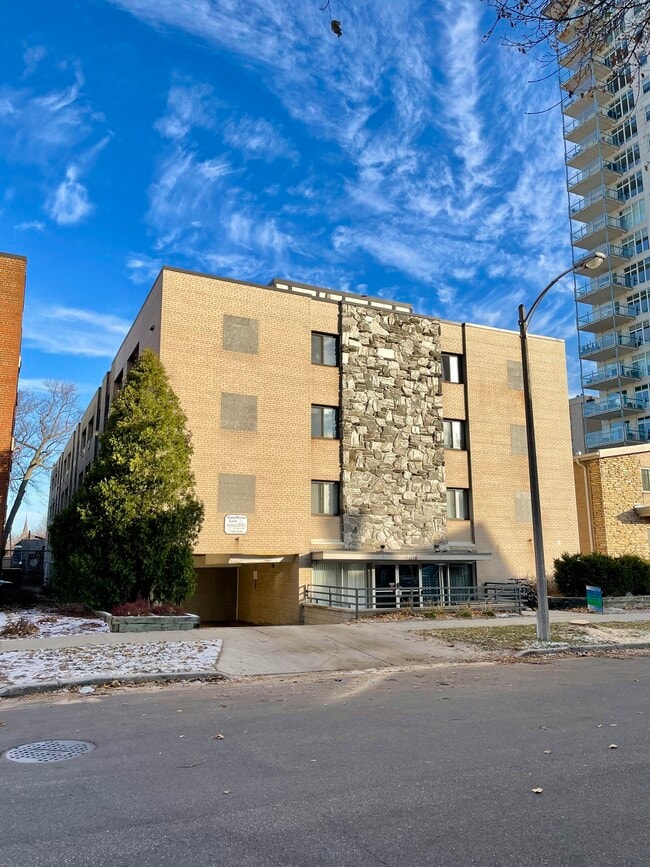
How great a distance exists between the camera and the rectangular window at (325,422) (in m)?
27.4

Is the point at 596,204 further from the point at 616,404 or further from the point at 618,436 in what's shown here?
the point at 618,436

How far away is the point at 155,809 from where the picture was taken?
4.52m

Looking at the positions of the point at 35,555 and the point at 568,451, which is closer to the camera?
the point at 568,451

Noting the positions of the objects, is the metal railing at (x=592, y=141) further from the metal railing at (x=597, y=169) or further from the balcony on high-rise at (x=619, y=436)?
the balcony on high-rise at (x=619, y=436)

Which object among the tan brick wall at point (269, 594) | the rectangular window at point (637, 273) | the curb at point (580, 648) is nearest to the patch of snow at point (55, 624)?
the tan brick wall at point (269, 594)

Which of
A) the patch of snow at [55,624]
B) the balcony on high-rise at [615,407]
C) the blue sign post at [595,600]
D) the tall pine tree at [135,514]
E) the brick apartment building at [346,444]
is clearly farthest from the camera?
the balcony on high-rise at [615,407]

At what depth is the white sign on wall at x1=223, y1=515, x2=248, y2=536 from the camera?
24.6m

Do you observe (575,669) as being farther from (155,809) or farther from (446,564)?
(446,564)

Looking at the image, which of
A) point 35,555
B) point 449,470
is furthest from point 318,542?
point 35,555

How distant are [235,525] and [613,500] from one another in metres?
18.3

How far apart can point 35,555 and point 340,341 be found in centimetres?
3045

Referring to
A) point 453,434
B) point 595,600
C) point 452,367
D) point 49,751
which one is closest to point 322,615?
point 595,600

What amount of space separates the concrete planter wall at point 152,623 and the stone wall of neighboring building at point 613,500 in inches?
874

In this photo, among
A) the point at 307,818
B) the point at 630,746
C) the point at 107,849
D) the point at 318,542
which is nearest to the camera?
the point at 107,849
